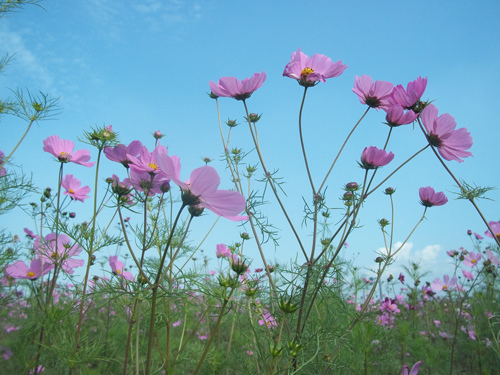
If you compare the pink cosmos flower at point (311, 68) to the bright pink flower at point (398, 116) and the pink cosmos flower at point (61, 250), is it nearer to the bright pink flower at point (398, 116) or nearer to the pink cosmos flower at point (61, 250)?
the bright pink flower at point (398, 116)

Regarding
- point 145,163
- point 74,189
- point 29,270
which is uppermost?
point 74,189

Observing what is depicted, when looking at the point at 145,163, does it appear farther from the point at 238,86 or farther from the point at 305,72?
the point at 305,72

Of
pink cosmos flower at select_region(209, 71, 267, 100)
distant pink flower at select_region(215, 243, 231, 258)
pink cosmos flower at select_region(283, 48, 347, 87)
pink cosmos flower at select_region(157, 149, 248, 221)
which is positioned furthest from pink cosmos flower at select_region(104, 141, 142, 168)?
distant pink flower at select_region(215, 243, 231, 258)

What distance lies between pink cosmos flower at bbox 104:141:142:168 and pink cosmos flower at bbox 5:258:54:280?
39.1 inches

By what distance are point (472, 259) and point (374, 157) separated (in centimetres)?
328

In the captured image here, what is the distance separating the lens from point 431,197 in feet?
5.19

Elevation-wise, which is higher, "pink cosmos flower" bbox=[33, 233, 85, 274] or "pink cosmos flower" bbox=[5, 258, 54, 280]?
Answer: "pink cosmos flower" bbox=[33, 233, 85, 274]

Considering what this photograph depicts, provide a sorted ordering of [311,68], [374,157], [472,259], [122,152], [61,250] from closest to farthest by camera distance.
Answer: [122,152]
[374,157]
[311,68]
[61,250]
[472,259]

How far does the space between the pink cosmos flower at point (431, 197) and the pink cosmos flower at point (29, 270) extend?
1891 millimetres

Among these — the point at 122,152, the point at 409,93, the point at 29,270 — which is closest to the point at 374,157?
the point at 409,93

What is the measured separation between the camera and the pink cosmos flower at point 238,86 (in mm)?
1255

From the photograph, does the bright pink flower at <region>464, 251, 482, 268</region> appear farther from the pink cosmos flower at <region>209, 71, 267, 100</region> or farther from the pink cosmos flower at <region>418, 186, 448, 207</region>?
the pink cosmos flower at <region>209, 71, 267, 100</region>

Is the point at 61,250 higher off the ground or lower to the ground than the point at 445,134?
lower

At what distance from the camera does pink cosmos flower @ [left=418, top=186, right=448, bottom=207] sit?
1.57 meters
